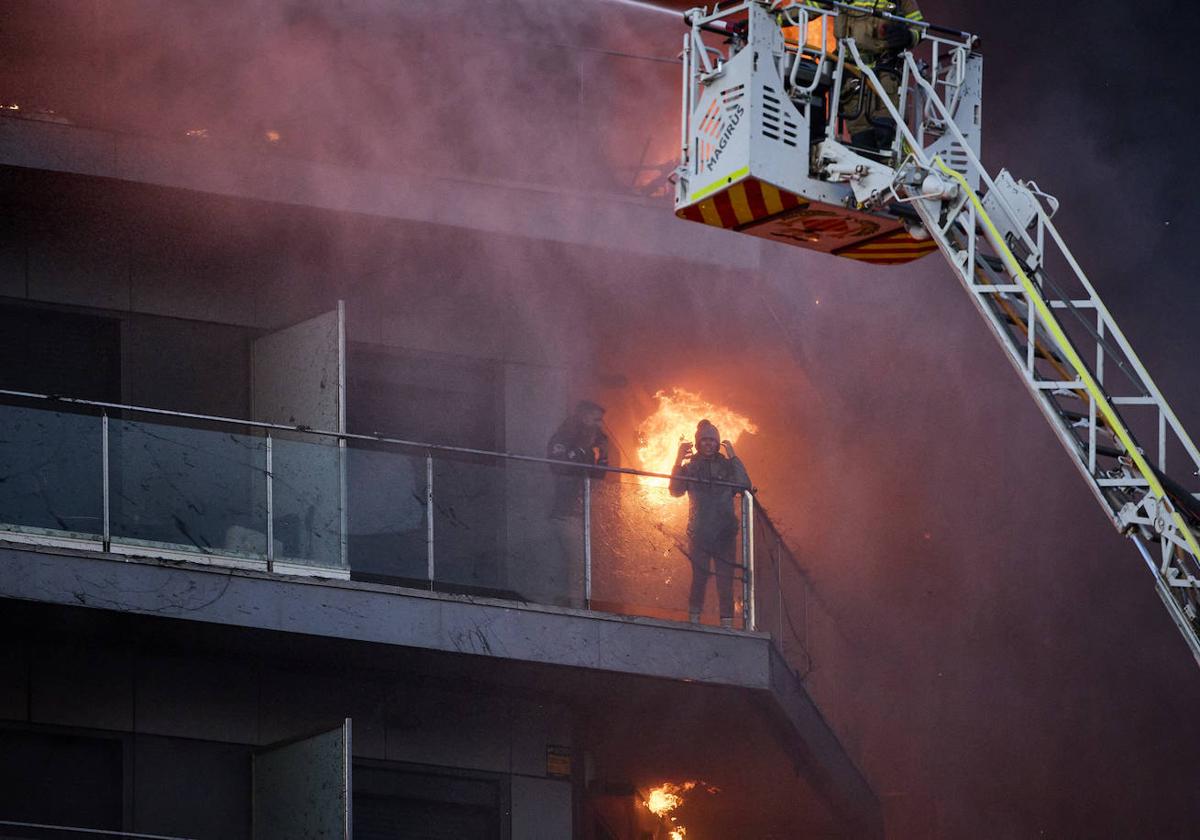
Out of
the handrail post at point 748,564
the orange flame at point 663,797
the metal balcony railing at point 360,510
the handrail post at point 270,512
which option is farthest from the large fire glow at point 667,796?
the handrail post at point 270,512

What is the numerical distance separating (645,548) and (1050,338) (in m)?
4.19

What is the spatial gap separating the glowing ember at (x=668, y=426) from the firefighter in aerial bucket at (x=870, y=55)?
5999 millimetres

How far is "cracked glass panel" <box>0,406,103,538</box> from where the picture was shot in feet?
43.5

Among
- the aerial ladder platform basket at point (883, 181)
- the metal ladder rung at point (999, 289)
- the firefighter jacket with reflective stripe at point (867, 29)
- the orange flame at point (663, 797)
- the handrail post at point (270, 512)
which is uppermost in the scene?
the firefighter jacket with reflective stripe at point (867, 29)

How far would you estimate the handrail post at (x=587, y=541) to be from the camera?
579 inches

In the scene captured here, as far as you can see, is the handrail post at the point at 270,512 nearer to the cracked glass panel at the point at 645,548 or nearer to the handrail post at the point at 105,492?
the handrail post at the point at 105,492

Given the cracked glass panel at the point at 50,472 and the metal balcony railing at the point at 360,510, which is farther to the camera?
the metal balcony railing at the point at 360,510

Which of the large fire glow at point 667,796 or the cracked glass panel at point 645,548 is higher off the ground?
the cracked glass panel at point 645,548

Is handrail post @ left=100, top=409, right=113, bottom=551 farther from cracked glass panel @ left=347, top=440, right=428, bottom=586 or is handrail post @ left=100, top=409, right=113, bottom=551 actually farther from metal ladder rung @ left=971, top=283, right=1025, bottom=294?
metal ladder rung @ left=971, top=283, right=1025, bottom=294

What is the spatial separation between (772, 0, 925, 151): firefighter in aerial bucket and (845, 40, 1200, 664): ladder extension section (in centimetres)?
13

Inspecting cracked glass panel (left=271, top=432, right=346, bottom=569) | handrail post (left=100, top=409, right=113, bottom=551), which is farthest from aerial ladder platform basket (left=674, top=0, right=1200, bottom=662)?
handrail post (left=100, top=409, right=113, bottom=551)

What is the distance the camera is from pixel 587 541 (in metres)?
14.7

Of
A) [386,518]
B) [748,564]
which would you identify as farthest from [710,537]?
[386,518]

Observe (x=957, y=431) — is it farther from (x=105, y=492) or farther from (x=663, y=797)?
(x=105, y=492)
